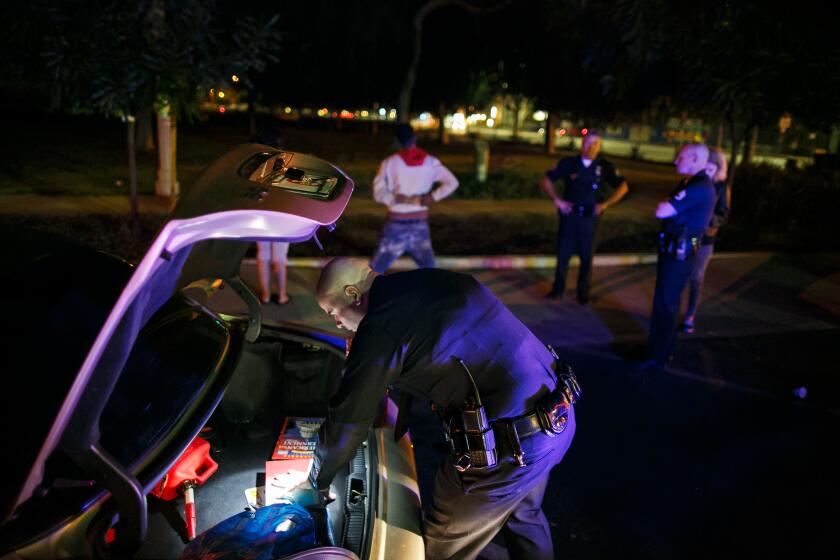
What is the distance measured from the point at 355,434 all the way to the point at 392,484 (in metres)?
0.34

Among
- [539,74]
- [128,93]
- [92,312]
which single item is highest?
[539,74]

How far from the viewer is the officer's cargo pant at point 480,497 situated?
247 centimetres

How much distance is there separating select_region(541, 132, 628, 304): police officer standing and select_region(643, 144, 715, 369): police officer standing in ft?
4.53

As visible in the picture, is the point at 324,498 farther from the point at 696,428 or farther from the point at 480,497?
the point at 696,428

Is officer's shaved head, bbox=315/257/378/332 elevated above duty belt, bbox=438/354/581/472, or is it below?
above

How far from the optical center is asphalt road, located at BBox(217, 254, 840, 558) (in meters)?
3.62

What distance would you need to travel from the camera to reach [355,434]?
2232mm

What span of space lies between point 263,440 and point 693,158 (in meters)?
3.92

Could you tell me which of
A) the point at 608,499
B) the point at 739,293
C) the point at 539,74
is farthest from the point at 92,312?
the point at 539,74

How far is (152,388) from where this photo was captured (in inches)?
86.7

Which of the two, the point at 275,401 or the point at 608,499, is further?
the point at 608,499

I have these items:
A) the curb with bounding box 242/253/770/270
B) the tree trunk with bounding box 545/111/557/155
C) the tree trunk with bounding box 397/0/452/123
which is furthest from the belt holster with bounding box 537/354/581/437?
the tree trunk with bounding box 545/111/557/155

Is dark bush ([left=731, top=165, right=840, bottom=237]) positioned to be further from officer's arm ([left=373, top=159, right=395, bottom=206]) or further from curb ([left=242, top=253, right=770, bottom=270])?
officer's arm ([left=373, top=159, right=395, bottom=206])

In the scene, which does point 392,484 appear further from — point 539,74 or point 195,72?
point 539,74
